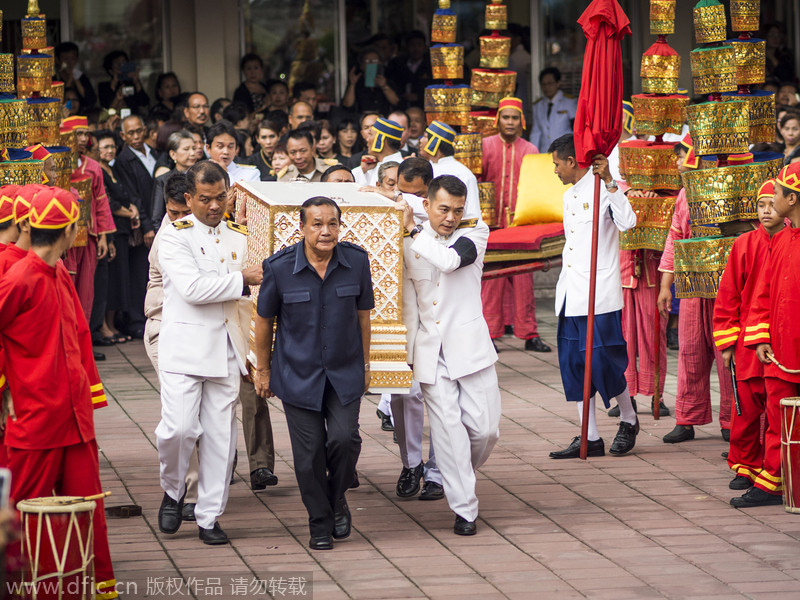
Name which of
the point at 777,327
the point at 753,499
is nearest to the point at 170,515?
the point at 753,499

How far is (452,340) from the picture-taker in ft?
20.2

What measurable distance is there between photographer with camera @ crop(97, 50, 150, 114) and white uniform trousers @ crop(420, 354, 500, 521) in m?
9.05

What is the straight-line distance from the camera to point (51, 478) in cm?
509

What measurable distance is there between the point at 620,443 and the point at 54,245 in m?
3.89

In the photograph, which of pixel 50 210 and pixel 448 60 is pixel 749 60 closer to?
pixel 448 60

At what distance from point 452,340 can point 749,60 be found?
9.47 feet

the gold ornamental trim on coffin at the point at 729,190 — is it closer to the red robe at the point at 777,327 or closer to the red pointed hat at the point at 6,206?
the red robe at the point at 777,327

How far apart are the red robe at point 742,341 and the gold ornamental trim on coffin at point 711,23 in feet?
4.95

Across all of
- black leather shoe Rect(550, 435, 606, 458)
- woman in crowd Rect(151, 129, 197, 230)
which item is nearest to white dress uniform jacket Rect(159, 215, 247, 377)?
black leather shoe Rect(550, 435, 606, 458)

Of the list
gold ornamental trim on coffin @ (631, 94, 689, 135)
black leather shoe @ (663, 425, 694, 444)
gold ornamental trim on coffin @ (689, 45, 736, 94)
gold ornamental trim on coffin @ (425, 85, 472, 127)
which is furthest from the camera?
gold ornamental trim on coffin @ (425, 85, 472, 127)

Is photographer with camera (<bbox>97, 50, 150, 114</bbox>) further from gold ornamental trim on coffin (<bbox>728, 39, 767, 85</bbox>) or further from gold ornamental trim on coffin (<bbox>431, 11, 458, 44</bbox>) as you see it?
gold ornamental trim on coffin (<bbox>728, 39, 767, 85</bbox>)

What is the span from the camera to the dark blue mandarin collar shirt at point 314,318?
577cm

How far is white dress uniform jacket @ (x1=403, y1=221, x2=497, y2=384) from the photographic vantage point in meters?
6.16

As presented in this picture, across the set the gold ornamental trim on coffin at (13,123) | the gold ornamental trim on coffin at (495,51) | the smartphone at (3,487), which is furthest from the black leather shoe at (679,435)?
the smartphone at (3,487)
